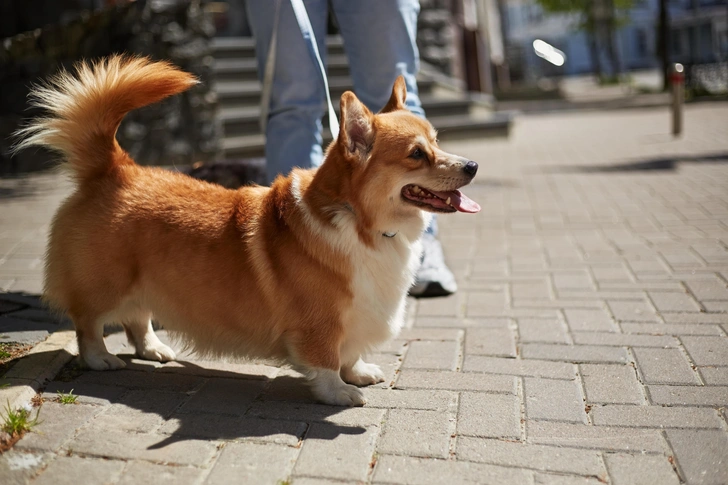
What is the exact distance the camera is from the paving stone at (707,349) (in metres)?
2.96

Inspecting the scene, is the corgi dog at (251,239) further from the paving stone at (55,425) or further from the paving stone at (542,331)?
the paving stone at (542,331)

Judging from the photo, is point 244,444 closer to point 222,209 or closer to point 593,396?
point 222,209

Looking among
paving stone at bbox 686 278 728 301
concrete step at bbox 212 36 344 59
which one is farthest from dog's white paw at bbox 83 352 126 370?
concrete step at bbox 212 36 344 59

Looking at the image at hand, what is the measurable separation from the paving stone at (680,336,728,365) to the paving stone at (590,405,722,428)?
0.51m

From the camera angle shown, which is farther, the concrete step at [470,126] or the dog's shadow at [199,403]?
the concrete step at [470,126]

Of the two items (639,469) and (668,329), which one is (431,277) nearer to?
(668,329)

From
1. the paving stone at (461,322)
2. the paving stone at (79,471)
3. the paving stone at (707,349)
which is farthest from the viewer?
the paving stone at (461,322)

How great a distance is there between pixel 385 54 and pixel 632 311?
1.95 m

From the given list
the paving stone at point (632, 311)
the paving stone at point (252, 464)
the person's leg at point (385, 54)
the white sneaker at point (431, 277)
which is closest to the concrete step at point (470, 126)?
the person's leg at point (385, 54)

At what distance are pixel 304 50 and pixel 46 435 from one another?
7.56 feet

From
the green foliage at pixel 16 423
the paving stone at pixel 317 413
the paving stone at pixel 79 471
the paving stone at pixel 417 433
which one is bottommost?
the paving stone at pixel 417 433

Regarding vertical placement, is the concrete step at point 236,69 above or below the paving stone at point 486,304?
above

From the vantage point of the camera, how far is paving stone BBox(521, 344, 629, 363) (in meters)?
3.07

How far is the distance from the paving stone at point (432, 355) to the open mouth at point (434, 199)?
77 centimetres
